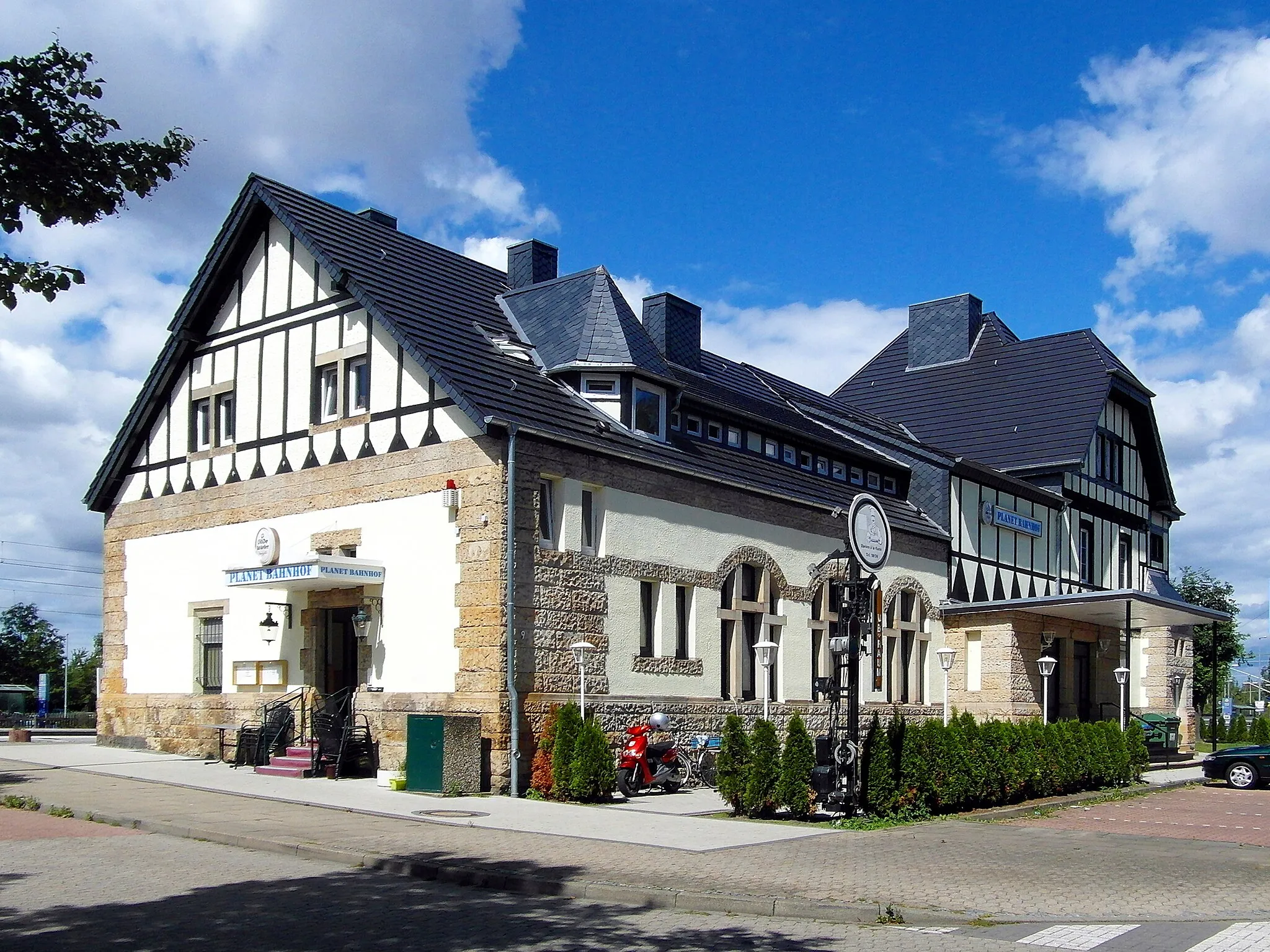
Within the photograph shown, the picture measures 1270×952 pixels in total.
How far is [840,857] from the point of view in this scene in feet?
43.3

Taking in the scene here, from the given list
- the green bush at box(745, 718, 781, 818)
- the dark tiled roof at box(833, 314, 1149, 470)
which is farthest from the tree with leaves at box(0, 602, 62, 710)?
the green bush at box(745, 718, 781, 818)

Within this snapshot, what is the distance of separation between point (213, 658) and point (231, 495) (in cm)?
308

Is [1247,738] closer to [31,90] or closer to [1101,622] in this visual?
[1101,622]

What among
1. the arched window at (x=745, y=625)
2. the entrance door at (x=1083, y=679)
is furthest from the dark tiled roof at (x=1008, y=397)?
the arched window at (x=745, y=625)

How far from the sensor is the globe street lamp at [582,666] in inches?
774

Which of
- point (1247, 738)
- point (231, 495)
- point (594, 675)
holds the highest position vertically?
point (231, 495)

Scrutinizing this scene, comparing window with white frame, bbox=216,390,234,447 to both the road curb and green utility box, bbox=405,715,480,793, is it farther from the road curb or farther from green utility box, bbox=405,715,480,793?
the road curb

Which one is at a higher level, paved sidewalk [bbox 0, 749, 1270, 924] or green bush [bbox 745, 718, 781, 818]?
green bush [bbox 745, 718, 781, 818]

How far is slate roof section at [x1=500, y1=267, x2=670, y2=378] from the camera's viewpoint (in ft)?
73.8

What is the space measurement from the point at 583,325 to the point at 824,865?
41.3ft

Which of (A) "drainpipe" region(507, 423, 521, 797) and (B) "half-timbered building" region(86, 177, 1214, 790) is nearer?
(A) "drainpipe" region(507, 423, 521, 797)

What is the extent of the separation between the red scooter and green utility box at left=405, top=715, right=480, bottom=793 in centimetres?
213

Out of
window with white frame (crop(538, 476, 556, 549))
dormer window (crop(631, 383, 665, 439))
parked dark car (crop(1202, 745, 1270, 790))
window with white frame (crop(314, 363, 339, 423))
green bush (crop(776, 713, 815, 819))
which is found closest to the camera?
green bush (crop(776, 713, 815, 819))

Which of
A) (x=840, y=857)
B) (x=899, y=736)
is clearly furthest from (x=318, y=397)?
(x=840, y=857)
